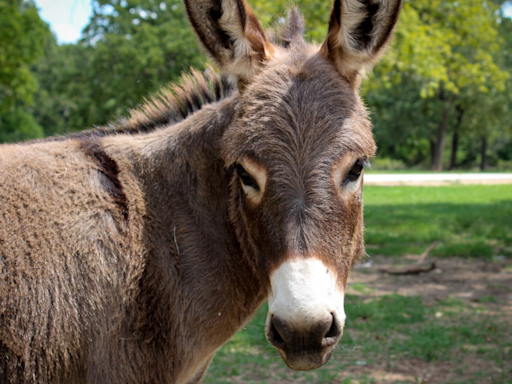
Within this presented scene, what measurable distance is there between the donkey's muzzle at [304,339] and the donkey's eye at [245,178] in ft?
2.36

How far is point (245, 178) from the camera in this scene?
235 centimetres

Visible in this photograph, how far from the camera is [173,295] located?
2.47 m

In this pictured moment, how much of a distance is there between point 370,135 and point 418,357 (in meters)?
3.56

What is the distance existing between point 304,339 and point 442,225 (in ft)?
35.2

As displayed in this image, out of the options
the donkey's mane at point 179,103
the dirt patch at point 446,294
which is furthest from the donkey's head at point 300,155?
the dirt patch at point 446,294

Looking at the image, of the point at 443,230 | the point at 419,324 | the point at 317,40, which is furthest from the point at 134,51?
the point at 419,324

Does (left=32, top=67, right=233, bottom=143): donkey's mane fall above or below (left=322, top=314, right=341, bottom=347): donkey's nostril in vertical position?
above

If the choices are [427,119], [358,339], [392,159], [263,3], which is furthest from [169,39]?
[392,159]

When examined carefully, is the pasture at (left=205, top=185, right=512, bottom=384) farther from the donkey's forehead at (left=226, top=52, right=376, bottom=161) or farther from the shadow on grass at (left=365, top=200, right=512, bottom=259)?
the donkey's forehead at (left=226, top=52, right=376, bottom=161)

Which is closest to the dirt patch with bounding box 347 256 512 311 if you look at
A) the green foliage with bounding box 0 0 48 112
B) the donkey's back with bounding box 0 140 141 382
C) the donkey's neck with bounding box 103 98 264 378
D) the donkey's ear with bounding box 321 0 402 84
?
the donkey's neck with bounding box 103 98 264 378

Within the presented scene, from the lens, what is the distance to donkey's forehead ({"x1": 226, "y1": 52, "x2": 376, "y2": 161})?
2.22 meters

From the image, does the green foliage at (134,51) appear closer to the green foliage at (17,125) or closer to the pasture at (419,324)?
the pasture at (419,324)

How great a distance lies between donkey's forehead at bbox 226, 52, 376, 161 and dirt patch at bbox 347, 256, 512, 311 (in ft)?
16.8

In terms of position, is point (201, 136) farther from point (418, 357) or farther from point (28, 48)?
point (28, 48)
